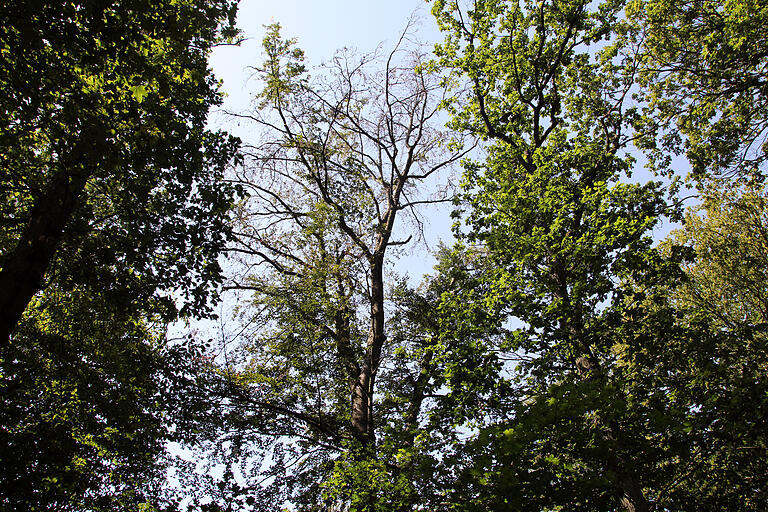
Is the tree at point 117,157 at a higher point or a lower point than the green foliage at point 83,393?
higher

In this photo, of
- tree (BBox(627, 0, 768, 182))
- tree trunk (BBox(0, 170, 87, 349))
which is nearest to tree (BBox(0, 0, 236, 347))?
tree trunk (BBox(0, 170, 87, 349))

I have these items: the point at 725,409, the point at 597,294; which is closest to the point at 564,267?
the point at 597,294

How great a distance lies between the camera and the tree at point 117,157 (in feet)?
16.4

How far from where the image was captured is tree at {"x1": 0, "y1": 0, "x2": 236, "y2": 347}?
16.4 ft

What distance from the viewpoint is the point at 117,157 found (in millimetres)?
5379

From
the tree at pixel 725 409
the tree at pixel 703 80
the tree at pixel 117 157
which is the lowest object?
the tree at pixel 725 409

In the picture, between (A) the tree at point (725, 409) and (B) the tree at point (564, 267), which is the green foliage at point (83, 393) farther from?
(A) the tree at point (725, 409)

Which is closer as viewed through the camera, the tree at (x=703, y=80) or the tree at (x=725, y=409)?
the tree at (x=725, y=409)

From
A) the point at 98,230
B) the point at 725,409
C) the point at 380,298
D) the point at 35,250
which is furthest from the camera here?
the point at 380,298

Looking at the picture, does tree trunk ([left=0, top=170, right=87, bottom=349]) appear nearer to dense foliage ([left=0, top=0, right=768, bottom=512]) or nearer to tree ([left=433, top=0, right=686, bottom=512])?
dense foliage ([left=0, top=0, right=768, bottom=512])

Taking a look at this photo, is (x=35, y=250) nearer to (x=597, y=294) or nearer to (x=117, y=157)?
(x=117, y=157)

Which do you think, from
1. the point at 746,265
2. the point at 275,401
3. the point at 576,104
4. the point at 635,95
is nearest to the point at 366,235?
the point at 275,401

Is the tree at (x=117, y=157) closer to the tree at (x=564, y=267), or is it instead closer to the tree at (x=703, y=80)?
the tree at (x=564, y=267)

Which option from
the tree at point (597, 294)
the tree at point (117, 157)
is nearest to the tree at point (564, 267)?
the tree at point (597, 294)
